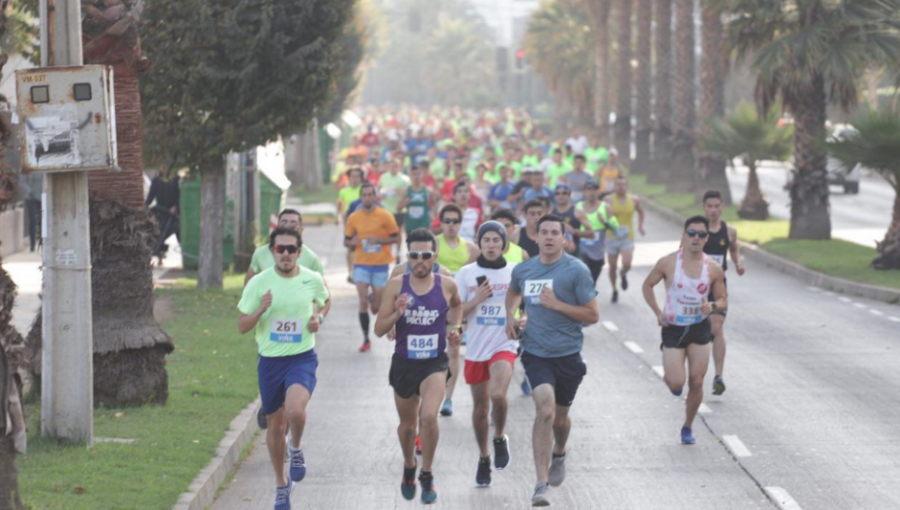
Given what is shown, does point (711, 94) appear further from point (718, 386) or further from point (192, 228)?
point (718, 386)

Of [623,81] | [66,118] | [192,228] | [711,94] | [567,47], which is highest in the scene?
[567,47]

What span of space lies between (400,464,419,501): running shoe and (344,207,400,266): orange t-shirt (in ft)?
26.4

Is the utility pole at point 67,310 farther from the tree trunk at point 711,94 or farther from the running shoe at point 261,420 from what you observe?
the tree trunk at point 711,94

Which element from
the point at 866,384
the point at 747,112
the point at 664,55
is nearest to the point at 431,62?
the point at 664,55

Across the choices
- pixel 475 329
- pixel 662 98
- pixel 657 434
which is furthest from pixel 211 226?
pixel 662 98

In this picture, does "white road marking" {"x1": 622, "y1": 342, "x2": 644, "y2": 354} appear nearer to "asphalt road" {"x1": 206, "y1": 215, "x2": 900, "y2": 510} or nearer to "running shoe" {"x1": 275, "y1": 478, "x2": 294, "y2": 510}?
"asphalt road" {"x1": 206, "y1": 215, "x2": 900, "y2": 510}

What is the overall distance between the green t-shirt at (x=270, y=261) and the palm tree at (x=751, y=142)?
84.3 ft

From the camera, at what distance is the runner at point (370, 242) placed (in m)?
18.7

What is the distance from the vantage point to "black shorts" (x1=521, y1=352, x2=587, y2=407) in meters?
11.1

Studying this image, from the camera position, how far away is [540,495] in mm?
10430

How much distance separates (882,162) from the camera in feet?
86.9

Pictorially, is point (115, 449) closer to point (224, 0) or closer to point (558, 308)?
point (558, 308)

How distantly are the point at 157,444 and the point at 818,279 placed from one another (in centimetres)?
1691

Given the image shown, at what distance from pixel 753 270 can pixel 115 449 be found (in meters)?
19.4
